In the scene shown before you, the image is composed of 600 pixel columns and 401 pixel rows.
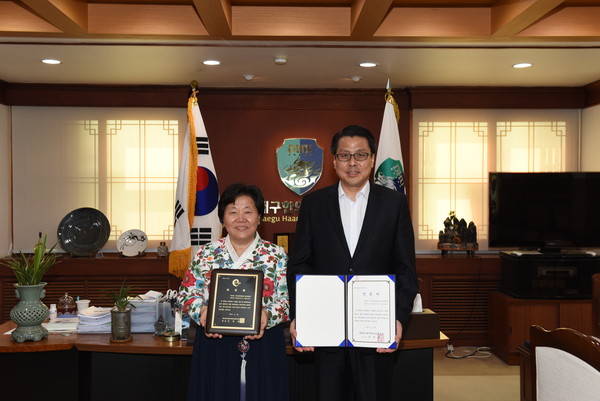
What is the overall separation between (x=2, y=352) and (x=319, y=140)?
11.9 ft

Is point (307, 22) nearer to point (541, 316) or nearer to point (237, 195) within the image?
point (237, 195)

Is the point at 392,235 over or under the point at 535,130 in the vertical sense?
under

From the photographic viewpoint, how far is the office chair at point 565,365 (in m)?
1.24

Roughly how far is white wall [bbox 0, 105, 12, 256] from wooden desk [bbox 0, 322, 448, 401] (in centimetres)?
280

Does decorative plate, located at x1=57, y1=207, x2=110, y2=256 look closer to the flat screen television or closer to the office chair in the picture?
the flat screen television

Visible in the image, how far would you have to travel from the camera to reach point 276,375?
2260mm

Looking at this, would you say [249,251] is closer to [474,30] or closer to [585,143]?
[474,30]

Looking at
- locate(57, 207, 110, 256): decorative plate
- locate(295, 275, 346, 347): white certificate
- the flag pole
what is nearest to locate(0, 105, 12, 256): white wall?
locate(57, 207, 110, 256): decorative plate

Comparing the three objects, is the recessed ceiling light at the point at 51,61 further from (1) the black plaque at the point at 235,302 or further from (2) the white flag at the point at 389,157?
(1) the black plaque at the point at 235,302

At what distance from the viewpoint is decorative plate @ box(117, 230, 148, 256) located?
5.36 m

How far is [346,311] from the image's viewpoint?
6.79 feet

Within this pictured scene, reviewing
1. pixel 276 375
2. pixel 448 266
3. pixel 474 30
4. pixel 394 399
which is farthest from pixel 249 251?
pixel 448 266

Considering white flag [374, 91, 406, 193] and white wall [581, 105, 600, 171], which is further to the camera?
white wall [581, 105, 600, 171]

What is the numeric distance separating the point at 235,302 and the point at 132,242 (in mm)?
3518
